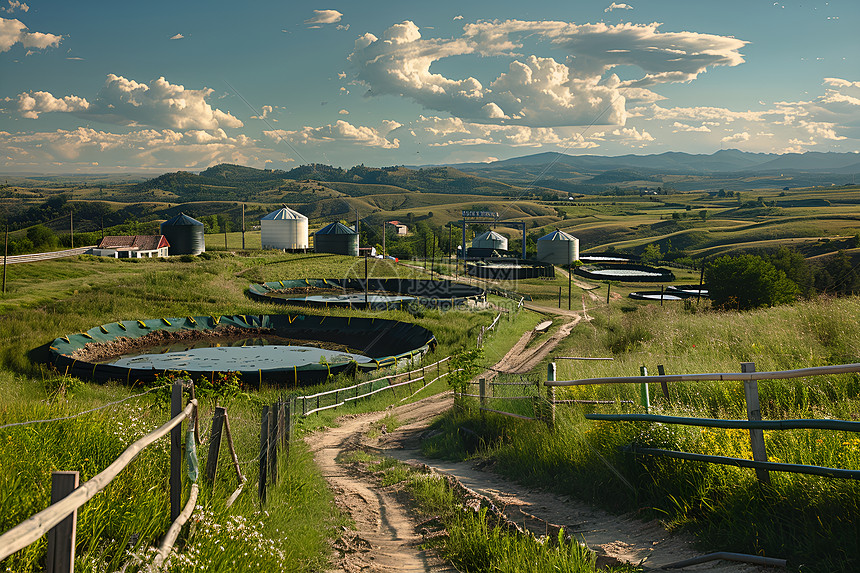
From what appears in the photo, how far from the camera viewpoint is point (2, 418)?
A: 19.1 feet

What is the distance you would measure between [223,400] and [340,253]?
79096mm

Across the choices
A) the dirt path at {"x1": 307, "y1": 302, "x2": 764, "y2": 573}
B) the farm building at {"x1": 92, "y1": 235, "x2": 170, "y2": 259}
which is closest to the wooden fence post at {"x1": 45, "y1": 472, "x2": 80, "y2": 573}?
the dirt path at {"x1": 307, "y1": 302, "x2": 764, "y2": 573}

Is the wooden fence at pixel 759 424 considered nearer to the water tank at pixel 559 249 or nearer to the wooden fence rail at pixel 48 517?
the wooden fence rail at pixel 48 517

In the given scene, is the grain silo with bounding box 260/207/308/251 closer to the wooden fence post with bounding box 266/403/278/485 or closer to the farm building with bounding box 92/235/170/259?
the farm building with bounding box 92/235/170/259

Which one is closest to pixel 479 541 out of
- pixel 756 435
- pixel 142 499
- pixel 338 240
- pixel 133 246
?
pixel 756 435

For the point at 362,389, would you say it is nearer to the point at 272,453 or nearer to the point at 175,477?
the point at 272,453

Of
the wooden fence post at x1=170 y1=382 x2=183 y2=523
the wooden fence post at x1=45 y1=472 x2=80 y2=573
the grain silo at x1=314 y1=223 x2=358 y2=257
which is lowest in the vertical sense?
the wooden fence post at x1=170 y1=382 x2=183 y2=523

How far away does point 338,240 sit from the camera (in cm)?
8950

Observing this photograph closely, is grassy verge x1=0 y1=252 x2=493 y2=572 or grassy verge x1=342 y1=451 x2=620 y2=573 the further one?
grassy verge x1=342 y1=451 x2=620 y2=573

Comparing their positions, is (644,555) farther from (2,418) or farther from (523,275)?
(523,275)

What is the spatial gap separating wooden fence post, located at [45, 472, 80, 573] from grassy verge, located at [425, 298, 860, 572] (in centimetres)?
499

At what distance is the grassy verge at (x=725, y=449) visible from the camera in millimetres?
4891

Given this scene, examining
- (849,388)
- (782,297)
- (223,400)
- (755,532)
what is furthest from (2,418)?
(782,297)

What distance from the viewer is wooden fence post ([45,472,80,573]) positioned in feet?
9.22
